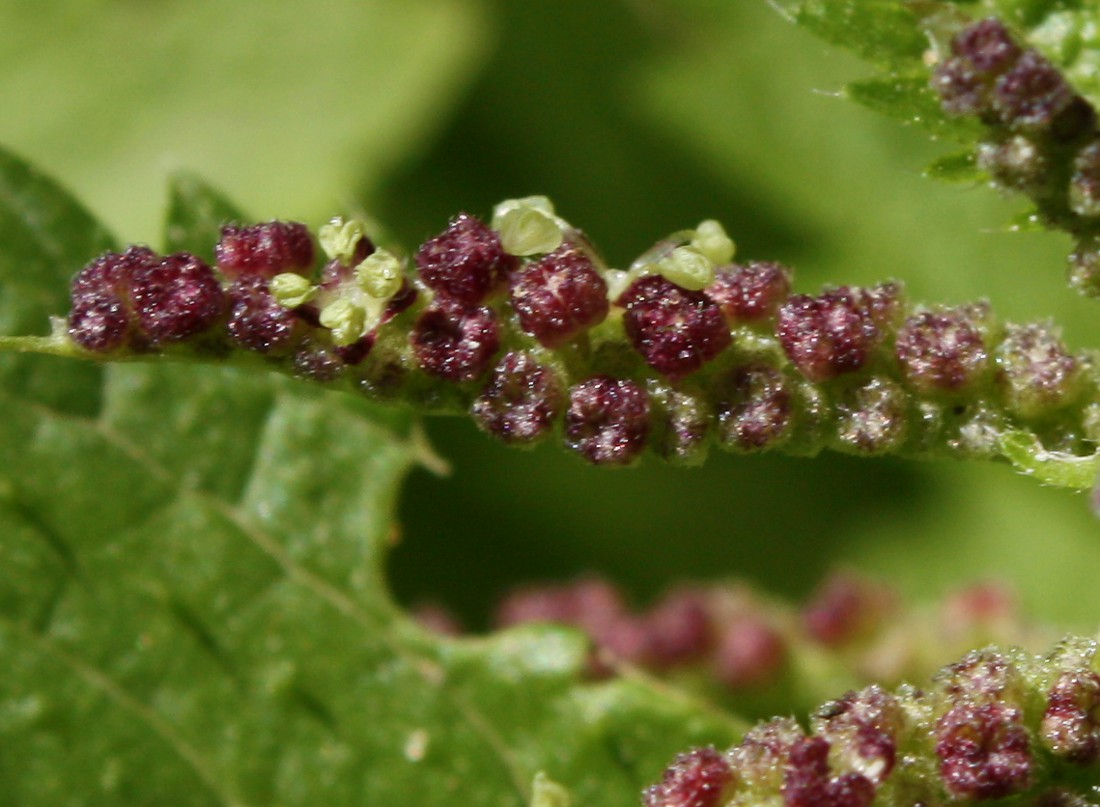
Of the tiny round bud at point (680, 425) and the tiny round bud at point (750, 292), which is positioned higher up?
the tiny round bud at point (750, 292)

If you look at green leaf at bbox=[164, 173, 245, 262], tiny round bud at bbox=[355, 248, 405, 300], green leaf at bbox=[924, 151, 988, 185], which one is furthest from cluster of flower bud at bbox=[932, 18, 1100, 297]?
green leaf at bbox=[164, 173, 245, 262]

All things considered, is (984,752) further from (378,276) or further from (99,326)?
(99,326)

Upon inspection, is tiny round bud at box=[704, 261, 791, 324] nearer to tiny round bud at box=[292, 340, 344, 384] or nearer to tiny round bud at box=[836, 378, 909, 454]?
tiny round bud at box=[836, 378, 909, 454]

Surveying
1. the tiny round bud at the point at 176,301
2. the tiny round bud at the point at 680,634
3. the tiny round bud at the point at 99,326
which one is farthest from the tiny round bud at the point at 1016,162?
the tiny round bud at the point at 680,634

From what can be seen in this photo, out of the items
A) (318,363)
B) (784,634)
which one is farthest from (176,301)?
(784,634)

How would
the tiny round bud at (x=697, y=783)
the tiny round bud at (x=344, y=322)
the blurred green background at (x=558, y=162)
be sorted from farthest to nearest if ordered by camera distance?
1. the blurred green background at (x=558, y=162)
2. the tiny round bud at (x=344, y=322)
3. the tiny round bud at (x=697, y=783)

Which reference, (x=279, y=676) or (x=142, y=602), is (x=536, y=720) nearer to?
(x=279, y=676)

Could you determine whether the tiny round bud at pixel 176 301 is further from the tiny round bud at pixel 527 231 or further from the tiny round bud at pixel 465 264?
the tiny round bud at pixel 527 231
